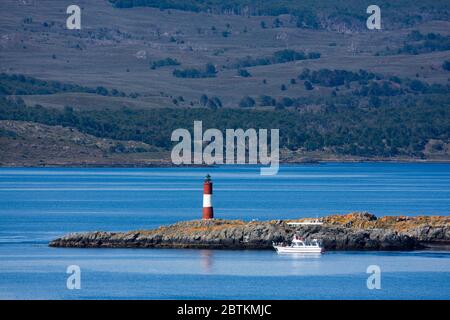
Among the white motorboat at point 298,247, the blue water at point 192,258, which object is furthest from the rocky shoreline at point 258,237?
the blue water at point 192,258

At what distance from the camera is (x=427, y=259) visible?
172ft

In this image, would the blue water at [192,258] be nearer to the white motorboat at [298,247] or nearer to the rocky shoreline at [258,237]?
the white motorboat at [298,247]

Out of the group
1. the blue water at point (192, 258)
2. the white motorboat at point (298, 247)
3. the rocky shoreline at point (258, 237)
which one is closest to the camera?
the blue water at point (192, 258)

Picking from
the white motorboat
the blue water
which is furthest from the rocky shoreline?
the blue water

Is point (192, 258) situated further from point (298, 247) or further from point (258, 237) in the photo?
point (298, 247)

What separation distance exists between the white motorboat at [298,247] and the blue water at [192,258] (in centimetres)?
42

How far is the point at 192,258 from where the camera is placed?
172ft

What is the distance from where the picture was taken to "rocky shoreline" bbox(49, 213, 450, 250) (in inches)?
2132

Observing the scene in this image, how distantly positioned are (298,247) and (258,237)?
1.77m

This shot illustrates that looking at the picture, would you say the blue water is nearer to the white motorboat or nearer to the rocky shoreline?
the white motorboat

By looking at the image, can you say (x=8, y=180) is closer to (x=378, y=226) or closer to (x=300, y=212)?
(x=300, y=212)

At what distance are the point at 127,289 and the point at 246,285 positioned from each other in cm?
403

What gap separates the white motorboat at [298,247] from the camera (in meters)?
53.7
